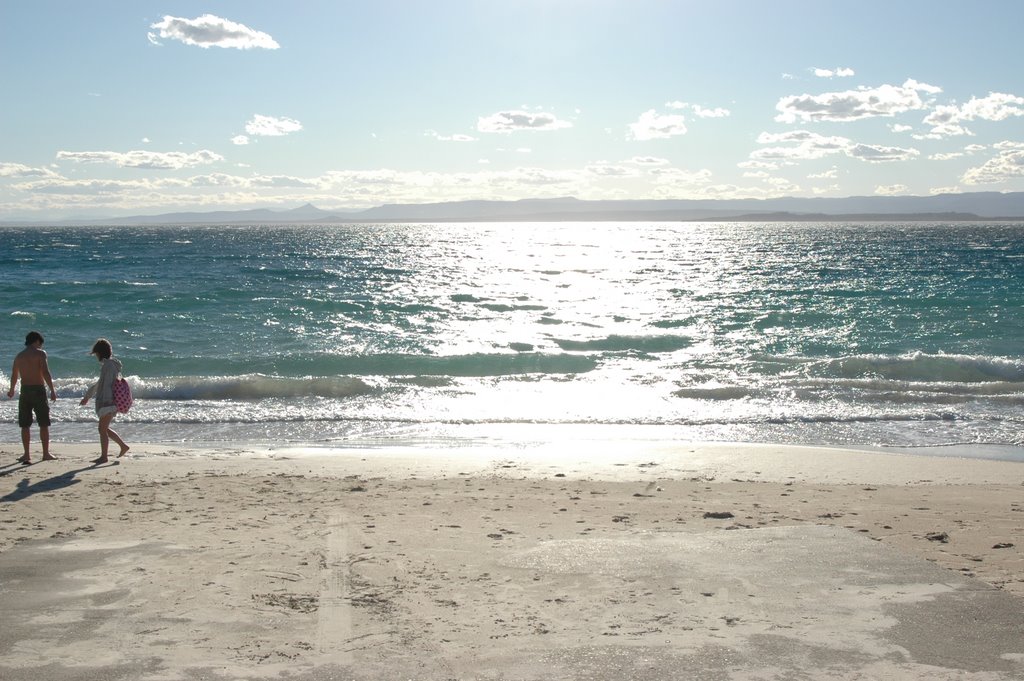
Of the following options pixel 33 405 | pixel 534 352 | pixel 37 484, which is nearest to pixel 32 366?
pixel 33 405

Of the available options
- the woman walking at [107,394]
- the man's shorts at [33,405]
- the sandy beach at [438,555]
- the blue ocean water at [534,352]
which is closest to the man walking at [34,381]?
the man's shorts at [33,405]

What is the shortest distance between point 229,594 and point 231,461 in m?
5.48

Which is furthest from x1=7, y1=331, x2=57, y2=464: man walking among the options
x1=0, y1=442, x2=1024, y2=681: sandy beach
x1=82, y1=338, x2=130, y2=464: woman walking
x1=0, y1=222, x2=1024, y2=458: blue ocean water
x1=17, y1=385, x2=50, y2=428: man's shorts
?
x1=0, y1=222, x2=1024, y2=458: blue ocean water

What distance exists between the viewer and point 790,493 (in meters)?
8.62

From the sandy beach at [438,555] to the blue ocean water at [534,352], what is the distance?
297 centimetres

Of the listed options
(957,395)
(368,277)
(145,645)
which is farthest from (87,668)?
(368,277)

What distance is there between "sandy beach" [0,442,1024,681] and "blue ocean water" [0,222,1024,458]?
297 cm

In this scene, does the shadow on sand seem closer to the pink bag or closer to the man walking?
the man walking

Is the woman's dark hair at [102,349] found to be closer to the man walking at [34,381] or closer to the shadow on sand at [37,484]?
the man walking at [34,381]

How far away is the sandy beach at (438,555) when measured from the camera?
446 cm

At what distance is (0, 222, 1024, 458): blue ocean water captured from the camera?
13.7 metres

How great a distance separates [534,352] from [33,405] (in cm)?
1270

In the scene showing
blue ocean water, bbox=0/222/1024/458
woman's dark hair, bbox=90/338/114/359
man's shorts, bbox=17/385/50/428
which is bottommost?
blue ocean water, bbox=0/222/1024/458

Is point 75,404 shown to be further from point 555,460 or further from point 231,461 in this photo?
point 555,460
